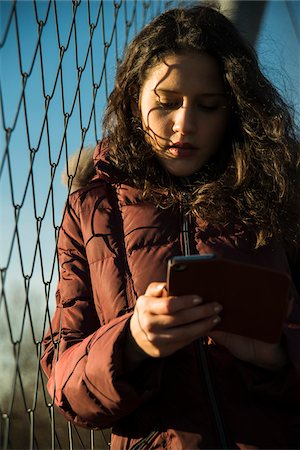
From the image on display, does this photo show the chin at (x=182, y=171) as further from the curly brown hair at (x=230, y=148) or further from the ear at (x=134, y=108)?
the ear at (x=134, y=108)

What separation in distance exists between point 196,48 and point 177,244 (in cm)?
44

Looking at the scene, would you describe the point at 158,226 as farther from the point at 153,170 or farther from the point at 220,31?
the point at 220,31

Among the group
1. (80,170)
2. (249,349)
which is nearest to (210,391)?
(249,349)

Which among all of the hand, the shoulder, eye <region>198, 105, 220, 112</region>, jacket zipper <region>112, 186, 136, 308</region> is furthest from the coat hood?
the hand

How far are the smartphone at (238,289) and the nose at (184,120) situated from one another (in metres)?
0.47

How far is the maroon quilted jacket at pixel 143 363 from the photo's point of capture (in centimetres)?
157

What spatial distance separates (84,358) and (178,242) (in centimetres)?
31

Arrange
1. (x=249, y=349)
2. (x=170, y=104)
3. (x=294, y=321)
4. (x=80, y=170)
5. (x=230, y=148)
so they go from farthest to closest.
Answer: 1. (x=80, y=170)
2. (x=230, y=148)
3. (x=170, y=104)
4. (x=294, y=321)
5. (x=249, y=349)

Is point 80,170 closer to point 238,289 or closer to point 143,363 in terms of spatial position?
point 143,363

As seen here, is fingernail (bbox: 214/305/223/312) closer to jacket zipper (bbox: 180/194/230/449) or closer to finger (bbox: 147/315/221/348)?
finger (bbox: 147/315/221/348)

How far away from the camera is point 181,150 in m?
1.80

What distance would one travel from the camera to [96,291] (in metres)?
1.76

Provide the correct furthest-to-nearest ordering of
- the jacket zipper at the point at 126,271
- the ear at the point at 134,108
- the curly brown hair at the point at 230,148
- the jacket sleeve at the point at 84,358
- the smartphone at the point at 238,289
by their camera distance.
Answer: the ear at the point at 134,108
the curly brown hair at the point at 230,148
the jacket zipper at the point at 126,271
the jacket sleeve at the point at 84,358
the smartphone at the point at 238,289

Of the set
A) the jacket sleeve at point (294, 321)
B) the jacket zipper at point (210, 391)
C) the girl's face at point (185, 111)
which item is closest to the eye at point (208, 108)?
the girl's face at point (185, 111)
